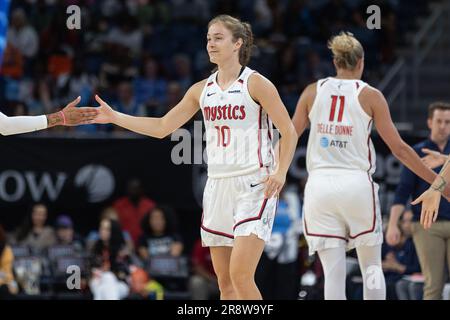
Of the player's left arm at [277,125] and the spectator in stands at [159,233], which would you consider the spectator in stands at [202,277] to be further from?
the player's left arm at [277,125]

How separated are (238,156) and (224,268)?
2.62 ft

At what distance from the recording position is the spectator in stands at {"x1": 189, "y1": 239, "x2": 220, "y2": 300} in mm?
12500

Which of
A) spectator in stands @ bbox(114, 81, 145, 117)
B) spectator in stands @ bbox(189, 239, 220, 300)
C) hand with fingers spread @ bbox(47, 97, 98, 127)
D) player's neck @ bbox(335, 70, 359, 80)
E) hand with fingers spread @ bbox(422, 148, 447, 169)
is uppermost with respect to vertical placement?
spectator in stands @ bbox(114, 81, 145, 117)

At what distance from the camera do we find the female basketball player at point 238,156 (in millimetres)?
6777

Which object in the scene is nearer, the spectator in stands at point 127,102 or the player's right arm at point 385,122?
the player's right arm at point 385,122

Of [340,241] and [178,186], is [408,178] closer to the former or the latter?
[340,241]

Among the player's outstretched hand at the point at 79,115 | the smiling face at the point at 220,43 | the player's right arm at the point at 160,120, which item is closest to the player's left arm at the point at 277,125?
the smiling face at the point at 220,43

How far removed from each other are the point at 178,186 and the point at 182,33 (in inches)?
187

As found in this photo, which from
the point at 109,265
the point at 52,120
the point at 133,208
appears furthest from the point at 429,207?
the point at 133,208

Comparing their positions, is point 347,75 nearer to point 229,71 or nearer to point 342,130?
point 342,130

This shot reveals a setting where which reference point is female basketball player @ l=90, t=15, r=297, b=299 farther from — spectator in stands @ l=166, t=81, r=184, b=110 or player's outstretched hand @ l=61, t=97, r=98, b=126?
spectator in stands @ l=166, t=81, r=184, b=110

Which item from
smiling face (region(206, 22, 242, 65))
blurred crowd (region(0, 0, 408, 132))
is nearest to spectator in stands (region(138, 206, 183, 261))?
blurred crowd (region(0, 0, 408, 132))

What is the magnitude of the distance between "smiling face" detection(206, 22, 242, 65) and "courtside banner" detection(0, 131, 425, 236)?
6059 mm

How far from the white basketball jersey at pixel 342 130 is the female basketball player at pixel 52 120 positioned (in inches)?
70.9
